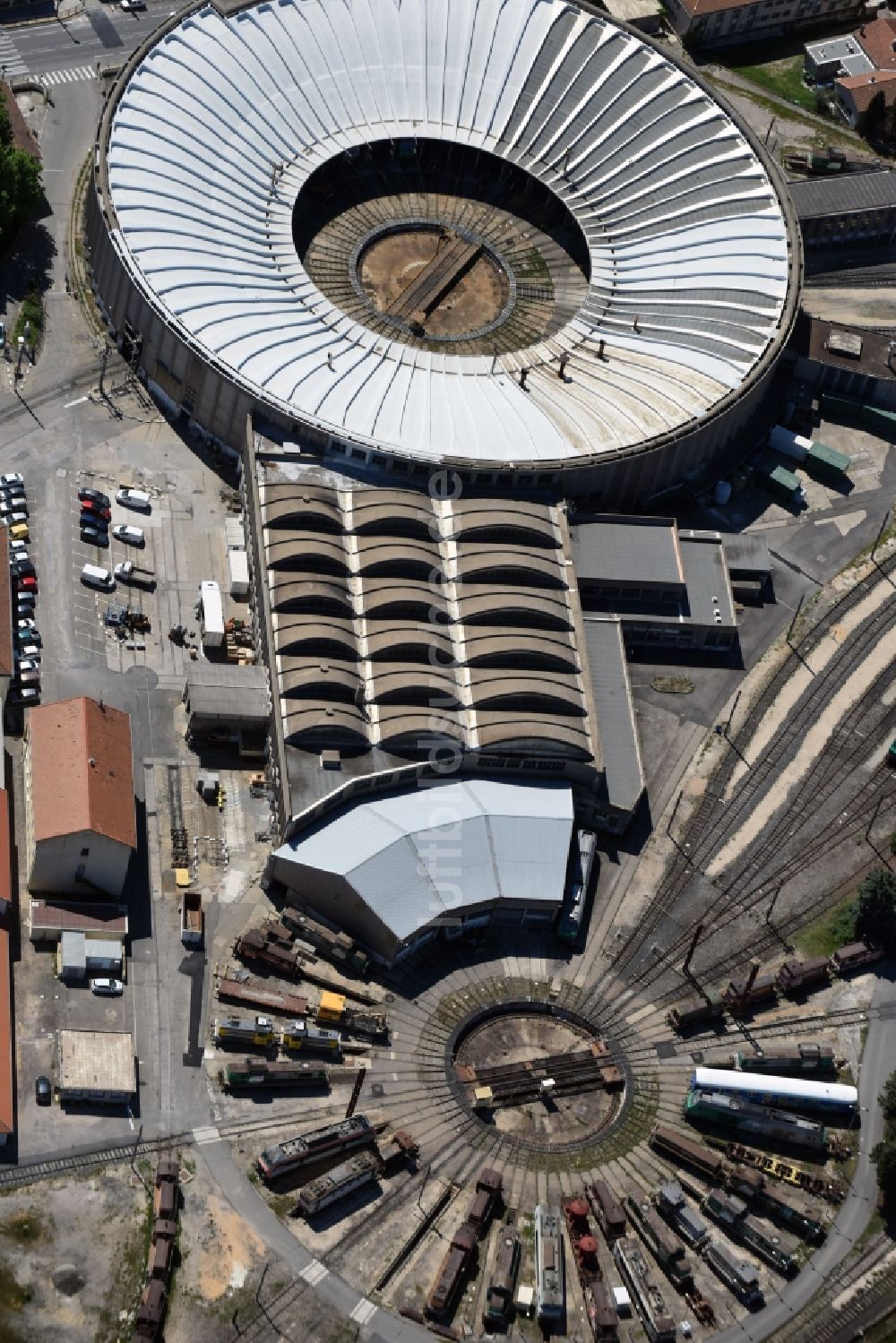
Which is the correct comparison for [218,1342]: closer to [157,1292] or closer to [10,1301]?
[157,1292]

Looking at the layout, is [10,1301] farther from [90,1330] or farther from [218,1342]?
[218,1342]

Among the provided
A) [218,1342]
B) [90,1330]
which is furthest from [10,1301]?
[218,1342]

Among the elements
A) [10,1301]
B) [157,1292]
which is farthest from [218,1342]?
[10,1301]
